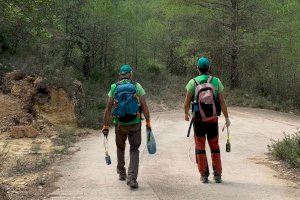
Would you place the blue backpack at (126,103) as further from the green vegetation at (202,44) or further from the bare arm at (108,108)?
the green vegetation at (202,44)

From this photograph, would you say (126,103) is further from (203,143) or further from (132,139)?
(203,143)

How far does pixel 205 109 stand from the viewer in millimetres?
7508

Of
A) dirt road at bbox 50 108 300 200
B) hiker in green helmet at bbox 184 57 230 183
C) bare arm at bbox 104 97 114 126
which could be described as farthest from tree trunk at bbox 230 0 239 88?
bare arm at bbox 104 97 114 126

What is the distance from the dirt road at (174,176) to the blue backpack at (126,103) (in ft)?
3.66

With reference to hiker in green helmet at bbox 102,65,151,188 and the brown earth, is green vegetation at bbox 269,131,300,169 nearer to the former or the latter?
hiker in green helmet at bbox 102,65,151,188

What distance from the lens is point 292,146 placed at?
9.90 meters

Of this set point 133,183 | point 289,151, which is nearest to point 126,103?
point 133,183

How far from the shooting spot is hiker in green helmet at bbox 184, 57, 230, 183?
7.50m

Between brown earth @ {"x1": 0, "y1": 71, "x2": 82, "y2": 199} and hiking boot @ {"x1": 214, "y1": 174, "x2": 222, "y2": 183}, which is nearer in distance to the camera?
hiking boot @ {"x1": 214, "y1": 174, "x2": 222, "y2": 183}

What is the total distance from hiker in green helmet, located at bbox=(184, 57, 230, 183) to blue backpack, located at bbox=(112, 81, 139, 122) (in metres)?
0.87

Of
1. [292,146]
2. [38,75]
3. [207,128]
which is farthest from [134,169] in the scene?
[38,75]

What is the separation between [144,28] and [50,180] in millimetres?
23970

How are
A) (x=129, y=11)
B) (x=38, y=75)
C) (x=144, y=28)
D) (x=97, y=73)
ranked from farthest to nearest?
(x=144, y=28) → (x=129, y=11) → (x=97, y=73) → (x=38, y=75)

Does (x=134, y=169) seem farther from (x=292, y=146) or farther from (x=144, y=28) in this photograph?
(x=144, y=28)
